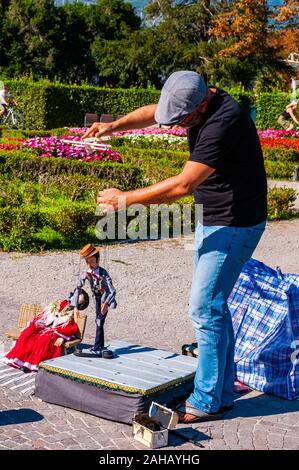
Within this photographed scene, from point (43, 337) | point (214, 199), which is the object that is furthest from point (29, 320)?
point (214, 199)

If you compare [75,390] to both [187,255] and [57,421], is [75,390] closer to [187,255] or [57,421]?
[57,421]

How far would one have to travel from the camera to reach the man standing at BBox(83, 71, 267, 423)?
4.38m

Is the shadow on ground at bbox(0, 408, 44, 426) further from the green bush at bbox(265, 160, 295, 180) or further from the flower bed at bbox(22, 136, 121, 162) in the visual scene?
the green bush at bbox(265, 160, 295, 180)

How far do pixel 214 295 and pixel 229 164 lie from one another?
737 millimetres

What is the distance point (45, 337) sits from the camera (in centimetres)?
581

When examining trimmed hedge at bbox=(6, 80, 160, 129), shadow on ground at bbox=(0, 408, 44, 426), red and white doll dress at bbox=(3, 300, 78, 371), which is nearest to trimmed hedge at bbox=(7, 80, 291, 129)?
trimmed hedge at bbox=(6, 80, 160, 129)

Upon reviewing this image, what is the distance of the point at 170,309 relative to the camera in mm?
7887

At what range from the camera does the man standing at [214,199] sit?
438 centimetres

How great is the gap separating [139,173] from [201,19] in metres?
35.1

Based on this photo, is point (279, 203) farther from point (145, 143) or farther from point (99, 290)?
point (145, 143)

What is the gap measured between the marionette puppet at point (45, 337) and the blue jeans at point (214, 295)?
127 cm

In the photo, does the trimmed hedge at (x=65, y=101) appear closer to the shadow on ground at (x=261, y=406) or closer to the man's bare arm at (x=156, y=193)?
the shadow on ground at (x=261, y=406)

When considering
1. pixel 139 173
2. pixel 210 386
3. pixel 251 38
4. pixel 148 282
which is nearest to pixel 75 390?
pixel 210 386

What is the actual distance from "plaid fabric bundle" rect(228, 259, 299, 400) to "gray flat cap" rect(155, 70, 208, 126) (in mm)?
1593
